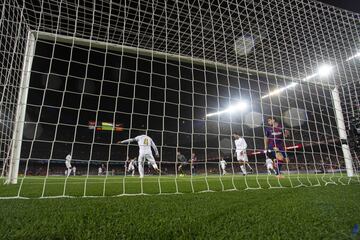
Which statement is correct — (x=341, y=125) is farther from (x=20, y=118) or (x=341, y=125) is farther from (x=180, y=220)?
(x=20, y=118)

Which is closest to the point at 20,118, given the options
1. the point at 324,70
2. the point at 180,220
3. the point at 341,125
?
the point at 180,220

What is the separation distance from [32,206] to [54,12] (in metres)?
4.58

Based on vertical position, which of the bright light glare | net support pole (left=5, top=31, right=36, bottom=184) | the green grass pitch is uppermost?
the bright light glare

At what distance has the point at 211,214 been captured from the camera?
1.86m

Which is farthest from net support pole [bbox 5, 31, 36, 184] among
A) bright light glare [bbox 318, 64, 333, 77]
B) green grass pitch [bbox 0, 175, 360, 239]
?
bright light glare [bbox 318, 64, 333, 77]

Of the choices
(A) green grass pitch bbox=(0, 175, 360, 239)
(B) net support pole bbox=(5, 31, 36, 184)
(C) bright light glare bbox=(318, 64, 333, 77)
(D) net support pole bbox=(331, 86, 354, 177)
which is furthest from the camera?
(C) bright light glare bbox=(318, 64, 333, 77)

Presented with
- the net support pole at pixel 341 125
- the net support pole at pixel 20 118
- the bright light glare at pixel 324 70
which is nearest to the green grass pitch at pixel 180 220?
the net support pole at pixel 20 118

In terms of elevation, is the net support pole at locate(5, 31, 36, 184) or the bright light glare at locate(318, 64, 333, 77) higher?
the bright light glare at locate(318, 64, 333, 77)

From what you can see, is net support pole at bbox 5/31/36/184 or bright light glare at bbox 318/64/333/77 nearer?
net support pole at bbox 5/31/36/184

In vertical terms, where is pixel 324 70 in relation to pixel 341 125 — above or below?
above

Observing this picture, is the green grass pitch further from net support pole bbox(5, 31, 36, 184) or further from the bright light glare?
the bright light glare

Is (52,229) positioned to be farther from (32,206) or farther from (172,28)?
(172,28)

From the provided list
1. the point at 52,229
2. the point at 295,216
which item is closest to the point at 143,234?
the point at 52,229

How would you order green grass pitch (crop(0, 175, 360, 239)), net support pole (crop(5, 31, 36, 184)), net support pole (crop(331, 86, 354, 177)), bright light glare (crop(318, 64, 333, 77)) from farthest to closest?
1. bright light glare (crop(318, 64, 333, 77))
2. net support pole (crop(331, 86, 354, 177))
3. net support pole (crop(5, 31, 36, 184))
4. green grass pitch (crop(0, 175, 360, 239))
